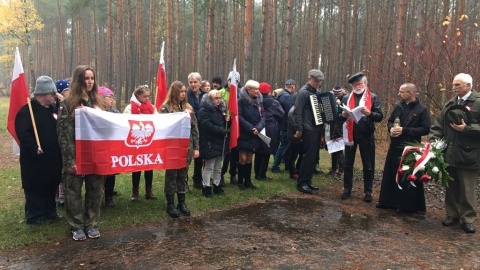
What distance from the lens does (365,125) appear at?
285 inches

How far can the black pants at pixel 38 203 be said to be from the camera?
5383mm

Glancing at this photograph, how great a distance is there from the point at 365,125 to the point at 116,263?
513 centimetres

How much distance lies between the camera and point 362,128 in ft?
23.8

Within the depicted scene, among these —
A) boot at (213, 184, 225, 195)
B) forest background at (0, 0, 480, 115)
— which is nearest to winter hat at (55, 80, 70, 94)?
boot at (213, 184, 225, 195)

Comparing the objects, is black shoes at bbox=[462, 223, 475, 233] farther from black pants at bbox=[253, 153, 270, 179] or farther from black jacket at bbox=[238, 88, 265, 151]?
black pants at bbox=[253, 153, 270, 179]

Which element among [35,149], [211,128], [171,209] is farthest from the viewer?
[211,128]

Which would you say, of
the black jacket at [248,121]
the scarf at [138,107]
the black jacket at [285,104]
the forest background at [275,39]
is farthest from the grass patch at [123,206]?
the forest background at [275,39]

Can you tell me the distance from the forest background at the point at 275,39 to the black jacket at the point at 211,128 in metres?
5.75

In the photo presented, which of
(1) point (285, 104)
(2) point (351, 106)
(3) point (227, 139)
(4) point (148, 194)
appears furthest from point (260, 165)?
(4) point (148, 194)

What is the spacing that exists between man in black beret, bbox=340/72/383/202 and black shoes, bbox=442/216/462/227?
5.01 ft

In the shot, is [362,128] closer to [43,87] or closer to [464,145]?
[464,145]

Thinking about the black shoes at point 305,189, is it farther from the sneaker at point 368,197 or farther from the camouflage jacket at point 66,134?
the camouflage jacket at point 66,134

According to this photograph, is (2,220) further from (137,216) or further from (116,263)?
(116,263)

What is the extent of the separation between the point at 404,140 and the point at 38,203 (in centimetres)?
613
